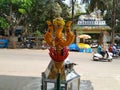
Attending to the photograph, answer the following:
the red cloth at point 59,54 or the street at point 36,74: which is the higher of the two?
the red cloth at point 59,54

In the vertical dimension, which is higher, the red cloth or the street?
the red cloth

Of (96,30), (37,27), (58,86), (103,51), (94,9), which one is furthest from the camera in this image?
(37,27)

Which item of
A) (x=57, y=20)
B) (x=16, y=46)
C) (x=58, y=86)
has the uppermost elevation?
(x=57, y=20)

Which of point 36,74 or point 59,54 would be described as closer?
point 59,54

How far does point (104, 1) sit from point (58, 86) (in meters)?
34.6

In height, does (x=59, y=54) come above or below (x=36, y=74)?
above

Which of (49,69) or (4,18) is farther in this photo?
(4,18)

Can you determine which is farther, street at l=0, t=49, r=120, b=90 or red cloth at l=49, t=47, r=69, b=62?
street at l=0, t=49, r=120, b=90

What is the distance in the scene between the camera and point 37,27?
137 ft

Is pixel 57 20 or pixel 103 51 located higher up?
pixel 57 20

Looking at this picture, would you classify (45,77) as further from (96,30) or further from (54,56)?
(96,30)

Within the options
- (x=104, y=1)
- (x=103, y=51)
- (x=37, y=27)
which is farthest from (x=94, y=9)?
(x=103, y=51)

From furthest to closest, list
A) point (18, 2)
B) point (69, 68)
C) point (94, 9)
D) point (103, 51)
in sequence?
1. point (94, 9)
2. point (18, 2)
3. point (103, 51)
4. point (69, 68)

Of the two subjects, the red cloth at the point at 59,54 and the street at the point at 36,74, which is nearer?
the red cloth at the point at 59,54
